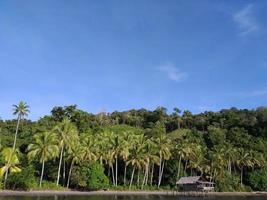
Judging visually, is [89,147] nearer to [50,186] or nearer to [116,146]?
[116,146]

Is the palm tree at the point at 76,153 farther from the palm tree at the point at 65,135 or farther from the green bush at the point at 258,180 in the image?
the green bush at the point at 258,180

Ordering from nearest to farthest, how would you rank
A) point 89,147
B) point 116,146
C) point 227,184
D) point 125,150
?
1. point 89,147
2. point 125,150
3. point 116,146
4. point 227,184

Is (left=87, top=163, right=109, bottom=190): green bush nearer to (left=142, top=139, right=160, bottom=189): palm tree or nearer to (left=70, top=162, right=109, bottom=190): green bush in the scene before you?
(left=70, top=162, right=109, bottom=190): green bush

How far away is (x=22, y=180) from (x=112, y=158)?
2475cm

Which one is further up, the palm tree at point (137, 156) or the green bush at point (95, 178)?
the palm tree at point (137, 156)

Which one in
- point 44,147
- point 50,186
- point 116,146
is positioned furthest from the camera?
point 116,146

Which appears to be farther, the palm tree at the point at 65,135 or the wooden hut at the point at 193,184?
the wooden hut at the point at 193,184

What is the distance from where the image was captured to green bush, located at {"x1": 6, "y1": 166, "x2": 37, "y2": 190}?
85125 millimetres

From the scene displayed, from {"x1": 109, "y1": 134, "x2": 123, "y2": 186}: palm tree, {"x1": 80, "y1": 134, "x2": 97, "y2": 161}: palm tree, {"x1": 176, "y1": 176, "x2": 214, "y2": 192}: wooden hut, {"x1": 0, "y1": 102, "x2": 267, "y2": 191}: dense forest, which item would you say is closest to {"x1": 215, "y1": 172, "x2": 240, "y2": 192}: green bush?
{"x1": 0, "y1": 102, "x2": 267, "y2": 191}: dense forest

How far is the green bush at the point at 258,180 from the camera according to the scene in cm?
11788

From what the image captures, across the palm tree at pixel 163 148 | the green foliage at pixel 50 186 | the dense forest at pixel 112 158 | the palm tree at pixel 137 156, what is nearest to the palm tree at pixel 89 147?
the dense forest at pixel 112 158

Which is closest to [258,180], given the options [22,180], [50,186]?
[50,186]

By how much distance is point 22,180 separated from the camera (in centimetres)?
8512

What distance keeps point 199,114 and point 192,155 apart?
286 ft
